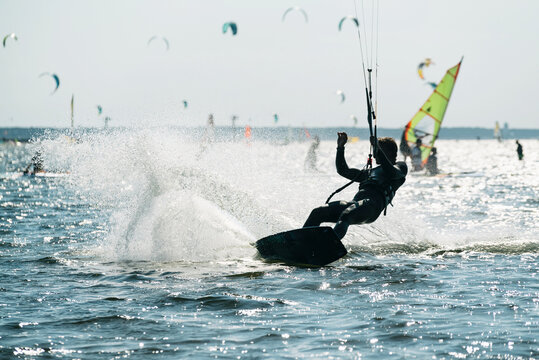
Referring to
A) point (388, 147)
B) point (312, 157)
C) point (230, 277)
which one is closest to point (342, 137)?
point (388, 147)

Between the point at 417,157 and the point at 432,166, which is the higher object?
the point at 417,157

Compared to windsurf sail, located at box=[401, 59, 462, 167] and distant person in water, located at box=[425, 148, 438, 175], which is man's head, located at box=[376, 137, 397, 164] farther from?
distant person in water, located at box=[425, 148, 438, 175]

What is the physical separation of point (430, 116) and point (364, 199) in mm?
27766

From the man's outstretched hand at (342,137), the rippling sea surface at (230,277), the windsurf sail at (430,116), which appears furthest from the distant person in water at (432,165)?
the man's outstretched hand at (342,137)

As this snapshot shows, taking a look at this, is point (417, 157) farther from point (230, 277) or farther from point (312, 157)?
point (230, 277)

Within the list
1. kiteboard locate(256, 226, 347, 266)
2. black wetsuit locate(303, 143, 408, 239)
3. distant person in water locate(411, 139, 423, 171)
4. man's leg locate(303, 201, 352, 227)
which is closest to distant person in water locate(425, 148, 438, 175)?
distant person in water locate(411, 139, 423, 171)

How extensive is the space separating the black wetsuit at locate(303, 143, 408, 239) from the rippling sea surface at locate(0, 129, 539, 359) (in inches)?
24.1

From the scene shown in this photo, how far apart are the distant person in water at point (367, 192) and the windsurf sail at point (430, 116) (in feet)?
88.4

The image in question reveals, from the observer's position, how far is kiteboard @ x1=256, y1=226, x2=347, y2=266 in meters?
8.91

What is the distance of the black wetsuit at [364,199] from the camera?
30.3ft

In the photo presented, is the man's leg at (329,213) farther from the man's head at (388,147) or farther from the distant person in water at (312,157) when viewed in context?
the distant person in water at (312,157)

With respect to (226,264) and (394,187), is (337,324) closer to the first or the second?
(226,264)

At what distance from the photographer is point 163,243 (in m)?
10.1

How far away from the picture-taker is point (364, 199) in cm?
948
